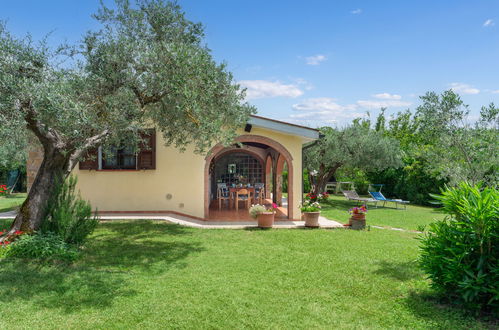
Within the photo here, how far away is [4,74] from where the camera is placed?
16.0 feet

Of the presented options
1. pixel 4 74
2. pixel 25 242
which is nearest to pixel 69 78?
pixel 4 74

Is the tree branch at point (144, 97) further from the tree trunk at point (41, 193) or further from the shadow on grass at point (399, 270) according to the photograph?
the shadow on grass at point (399, 270)

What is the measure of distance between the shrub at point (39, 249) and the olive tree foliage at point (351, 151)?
41.3ft

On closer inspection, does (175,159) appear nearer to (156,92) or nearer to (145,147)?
(145,147)

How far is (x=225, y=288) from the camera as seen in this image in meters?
4.58

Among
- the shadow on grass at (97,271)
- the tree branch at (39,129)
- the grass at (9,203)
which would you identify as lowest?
the shadow on grass at (97,271)

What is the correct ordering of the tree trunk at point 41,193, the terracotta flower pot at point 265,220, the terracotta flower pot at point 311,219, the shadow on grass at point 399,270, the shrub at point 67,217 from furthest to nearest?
1. the terracotta flower pot at point 311,219
2. the terracotta flower pot at point 265,220
3. the tree trunk at point 41,193
4. the shrub at point 67,217
5. the shadow on grass at point 399,270

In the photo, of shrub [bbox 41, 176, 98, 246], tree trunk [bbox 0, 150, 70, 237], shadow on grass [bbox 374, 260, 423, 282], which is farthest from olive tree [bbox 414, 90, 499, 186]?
tree trunk [bbox 0, 150, 70, 237]

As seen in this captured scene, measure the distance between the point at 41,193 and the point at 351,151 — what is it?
13.8m

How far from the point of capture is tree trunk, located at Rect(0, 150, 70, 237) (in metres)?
6.34

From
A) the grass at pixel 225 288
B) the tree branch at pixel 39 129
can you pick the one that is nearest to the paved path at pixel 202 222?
the grass at pixel 225 288

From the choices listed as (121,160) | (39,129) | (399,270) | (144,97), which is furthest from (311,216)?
(39,129)

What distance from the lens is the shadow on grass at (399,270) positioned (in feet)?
17.3

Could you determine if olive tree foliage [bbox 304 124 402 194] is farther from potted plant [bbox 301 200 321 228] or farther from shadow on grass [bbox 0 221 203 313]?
shadow on grass [bbox 0 221 203 313]
